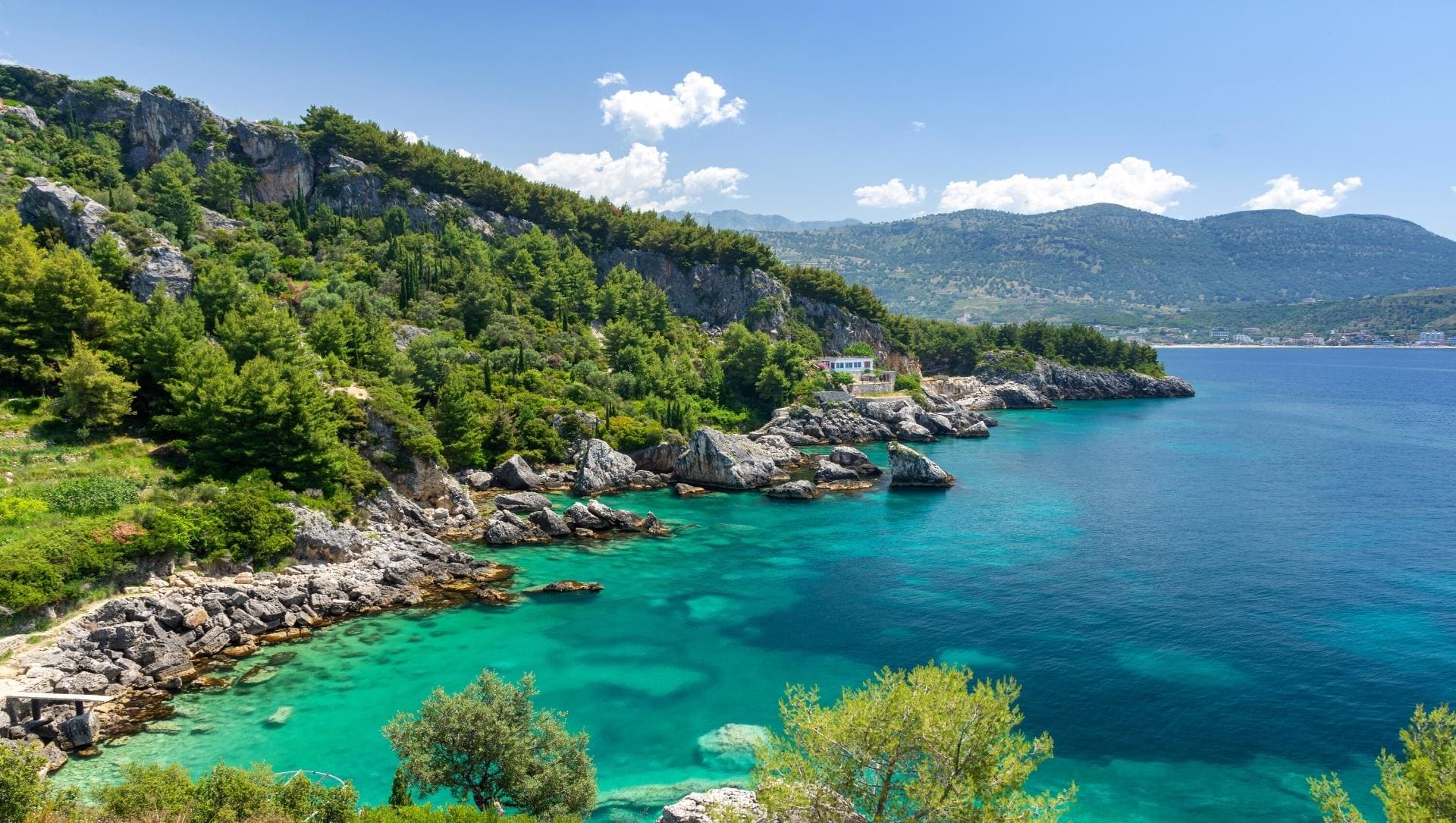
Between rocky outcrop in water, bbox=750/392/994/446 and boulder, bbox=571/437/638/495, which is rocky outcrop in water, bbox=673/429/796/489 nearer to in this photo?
boulder, bbox=571/437/638/495

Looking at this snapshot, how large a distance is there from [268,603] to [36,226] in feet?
171

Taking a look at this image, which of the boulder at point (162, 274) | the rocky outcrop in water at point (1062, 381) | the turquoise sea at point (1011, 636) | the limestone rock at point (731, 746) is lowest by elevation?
the limestone rock at point (731, 746)

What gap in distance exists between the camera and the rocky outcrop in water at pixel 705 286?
125m

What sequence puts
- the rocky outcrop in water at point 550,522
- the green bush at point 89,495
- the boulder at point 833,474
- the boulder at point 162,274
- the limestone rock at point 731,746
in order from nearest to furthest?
the limestone rock at point 731,746 → the green bush at point 89,495 → the rocky outcrop in water at point 550,522 → the boulder at point 162,274 → the boulder at point 833,474

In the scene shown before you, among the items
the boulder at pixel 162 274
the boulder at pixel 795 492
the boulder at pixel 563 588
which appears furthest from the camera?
the boulder at pixel 795 492

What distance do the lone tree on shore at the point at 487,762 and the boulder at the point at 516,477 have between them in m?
42.8

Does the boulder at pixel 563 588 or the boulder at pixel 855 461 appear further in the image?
the boulder at pixel 855 461

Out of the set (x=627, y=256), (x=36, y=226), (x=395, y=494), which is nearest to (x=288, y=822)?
(x=395, y=494)

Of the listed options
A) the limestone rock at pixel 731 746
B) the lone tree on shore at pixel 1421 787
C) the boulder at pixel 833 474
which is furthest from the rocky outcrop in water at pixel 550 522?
the lone tree on shore at pixel 1421 787

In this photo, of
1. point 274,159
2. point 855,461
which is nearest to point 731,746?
point 855,461

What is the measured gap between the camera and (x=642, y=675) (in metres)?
35.8

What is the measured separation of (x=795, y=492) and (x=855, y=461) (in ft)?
37.0

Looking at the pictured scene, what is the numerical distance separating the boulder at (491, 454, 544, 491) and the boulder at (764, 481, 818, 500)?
22.2 metres

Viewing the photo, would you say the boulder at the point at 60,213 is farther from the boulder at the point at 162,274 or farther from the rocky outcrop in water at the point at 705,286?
the rocky outcrop in water at the point at 705,286
